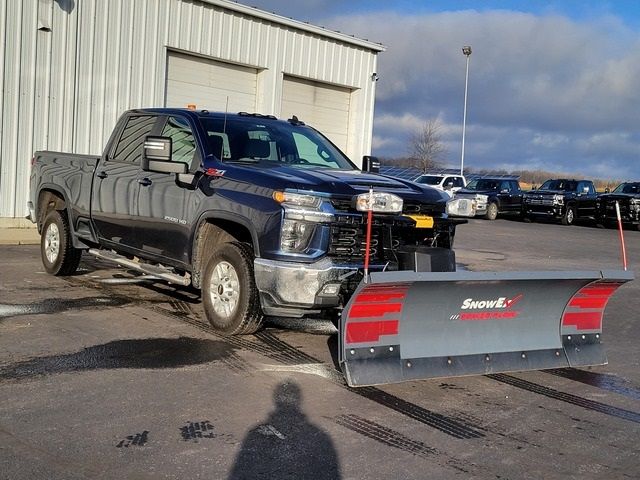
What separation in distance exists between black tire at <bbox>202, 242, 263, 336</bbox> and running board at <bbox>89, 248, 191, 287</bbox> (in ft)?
1.72

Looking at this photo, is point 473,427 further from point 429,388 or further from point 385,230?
point 385,230

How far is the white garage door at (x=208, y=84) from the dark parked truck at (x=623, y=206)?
651 inches

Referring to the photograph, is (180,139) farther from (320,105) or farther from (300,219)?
(320,105)

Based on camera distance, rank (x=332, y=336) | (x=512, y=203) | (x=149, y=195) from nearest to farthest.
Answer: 1. (x=332, y=336)
2. (x=149, y=195)
3. (x=512, y=203)

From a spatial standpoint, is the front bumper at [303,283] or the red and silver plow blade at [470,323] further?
the front bumper at [303,283]

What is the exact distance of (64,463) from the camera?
389 cm

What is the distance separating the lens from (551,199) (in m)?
30.6

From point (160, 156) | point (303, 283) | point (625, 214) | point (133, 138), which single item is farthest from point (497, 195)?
point (303, 283)

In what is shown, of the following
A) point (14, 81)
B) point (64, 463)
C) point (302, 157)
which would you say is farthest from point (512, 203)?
point (64, 463)

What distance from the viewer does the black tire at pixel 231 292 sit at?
6.36m

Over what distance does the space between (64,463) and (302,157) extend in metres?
4.52

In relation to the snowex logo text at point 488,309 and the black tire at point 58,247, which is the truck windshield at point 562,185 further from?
the snowex logo text at point 488,309

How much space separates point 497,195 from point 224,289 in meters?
26.1

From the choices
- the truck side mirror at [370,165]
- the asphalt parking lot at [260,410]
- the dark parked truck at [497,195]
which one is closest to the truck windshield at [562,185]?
the dark parked truck at [497,195]
